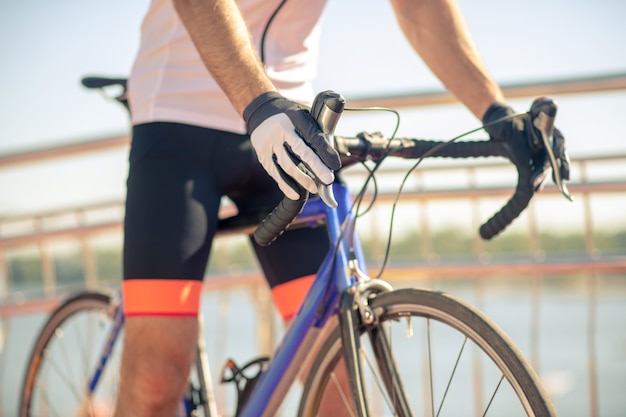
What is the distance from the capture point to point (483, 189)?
2.77m

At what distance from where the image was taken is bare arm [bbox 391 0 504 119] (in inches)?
61.3

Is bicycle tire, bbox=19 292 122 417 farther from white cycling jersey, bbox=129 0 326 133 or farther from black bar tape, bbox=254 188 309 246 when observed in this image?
black bar tape, bbox=254 188 309 246

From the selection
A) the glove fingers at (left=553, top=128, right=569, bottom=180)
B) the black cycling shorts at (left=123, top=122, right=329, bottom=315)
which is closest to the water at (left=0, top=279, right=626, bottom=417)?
the black cycling shorts at (left=123, top=122, right=329, bottom=315)

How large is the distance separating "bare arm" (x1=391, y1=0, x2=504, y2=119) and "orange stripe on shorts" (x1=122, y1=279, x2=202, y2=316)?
680 millimetres

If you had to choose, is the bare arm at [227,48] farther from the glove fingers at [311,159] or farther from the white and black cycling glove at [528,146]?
the white and black cycling glove at [528,146]

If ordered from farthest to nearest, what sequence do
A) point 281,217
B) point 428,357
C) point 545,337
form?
point 545,337
point 428,357
point 281,217

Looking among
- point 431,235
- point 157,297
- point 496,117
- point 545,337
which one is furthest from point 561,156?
point 545,337

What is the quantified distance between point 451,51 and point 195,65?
53 cm

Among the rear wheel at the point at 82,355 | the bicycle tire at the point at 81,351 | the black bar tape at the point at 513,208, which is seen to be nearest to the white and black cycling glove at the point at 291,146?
the black bar tape at the point at 513,208

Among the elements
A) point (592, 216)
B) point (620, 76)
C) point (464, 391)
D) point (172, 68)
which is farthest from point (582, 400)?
point (172, 68)

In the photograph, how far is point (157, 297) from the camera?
56.1 inches

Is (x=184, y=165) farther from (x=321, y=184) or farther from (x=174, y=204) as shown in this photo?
(x=321, y=184)

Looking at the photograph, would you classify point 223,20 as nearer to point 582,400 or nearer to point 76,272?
point 76,272

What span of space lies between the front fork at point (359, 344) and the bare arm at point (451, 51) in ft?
1.57
